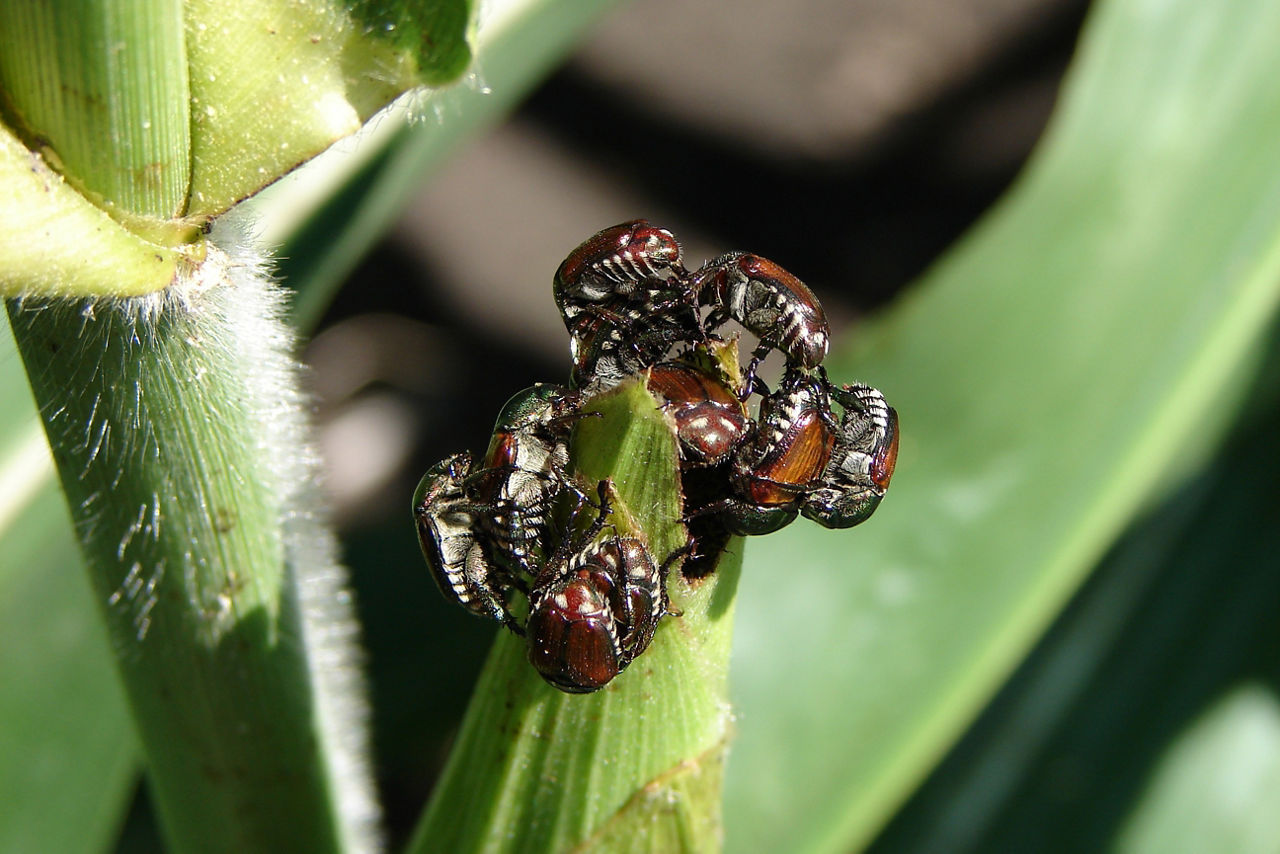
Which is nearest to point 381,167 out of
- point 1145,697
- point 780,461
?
point 780,461

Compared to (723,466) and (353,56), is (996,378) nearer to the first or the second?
(723,466)

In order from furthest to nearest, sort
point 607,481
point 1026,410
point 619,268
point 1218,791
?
1. point 1218,791
2. point 1026,410
3. point 619,268
4. point 607,481

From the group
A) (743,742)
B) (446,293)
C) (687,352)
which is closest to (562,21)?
(743,742)

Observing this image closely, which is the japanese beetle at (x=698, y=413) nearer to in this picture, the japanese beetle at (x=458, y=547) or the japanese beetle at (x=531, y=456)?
the japanese beetle at (x=531, y=456)

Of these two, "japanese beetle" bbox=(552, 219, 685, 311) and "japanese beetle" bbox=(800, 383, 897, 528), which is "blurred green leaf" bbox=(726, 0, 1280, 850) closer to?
"japanese beetle" bbox=(800, 383, 897, 528)

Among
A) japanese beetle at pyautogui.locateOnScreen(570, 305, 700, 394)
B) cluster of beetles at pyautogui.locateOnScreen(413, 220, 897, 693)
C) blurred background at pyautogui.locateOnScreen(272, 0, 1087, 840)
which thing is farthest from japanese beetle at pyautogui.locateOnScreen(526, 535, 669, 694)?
blurred background at pyautogui.locateOnScreen(272, 0, 1087, 840)

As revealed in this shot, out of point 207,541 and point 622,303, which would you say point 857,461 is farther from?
point 207,541
